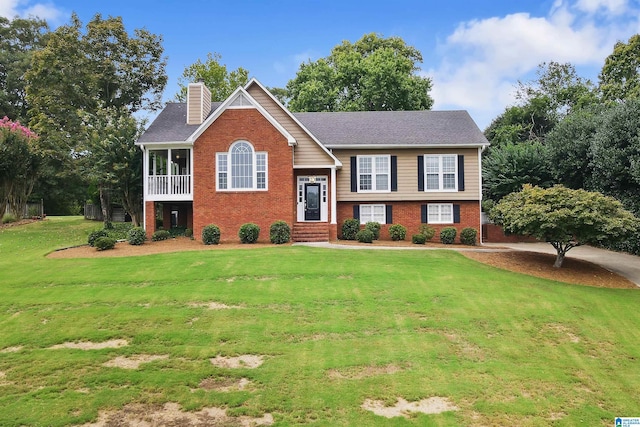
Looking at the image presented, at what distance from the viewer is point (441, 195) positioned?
2184cm

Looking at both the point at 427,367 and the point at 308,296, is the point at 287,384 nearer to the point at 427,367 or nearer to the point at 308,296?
the point at 427,367

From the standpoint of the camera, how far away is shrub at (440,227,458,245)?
2089 cm

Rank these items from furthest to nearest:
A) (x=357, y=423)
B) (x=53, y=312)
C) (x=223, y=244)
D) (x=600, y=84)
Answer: (x=600, y=84)
(x=223, y=244)
(x=53, y=312)
(x=357, y=423)

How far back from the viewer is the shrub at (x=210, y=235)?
18.7 metres

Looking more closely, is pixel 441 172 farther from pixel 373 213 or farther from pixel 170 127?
pixel 170 127

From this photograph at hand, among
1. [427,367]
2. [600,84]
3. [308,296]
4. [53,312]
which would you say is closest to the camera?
[427,367]

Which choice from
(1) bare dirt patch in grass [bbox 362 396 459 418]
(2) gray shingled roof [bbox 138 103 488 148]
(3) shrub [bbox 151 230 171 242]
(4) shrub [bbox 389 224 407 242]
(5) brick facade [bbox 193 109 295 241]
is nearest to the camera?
(1) bare dirt patch in grass [bbox 362 396 459 418]

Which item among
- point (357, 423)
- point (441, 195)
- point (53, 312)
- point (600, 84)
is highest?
point (600, 84)

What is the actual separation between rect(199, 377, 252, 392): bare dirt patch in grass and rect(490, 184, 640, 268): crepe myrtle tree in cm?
1139

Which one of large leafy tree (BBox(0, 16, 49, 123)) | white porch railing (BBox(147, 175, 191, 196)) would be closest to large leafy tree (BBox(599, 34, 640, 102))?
white porch railing (BBox(147, 175, 191, 196))

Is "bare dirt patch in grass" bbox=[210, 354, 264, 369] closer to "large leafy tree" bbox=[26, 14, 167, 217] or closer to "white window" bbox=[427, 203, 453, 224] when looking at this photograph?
"white window" bbox=[427, 203, 453, 224]

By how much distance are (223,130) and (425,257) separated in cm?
1078

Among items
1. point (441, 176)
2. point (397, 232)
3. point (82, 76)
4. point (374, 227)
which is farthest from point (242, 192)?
point (82, 76)

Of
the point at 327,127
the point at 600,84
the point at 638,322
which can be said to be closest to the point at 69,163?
the point at 327,127
